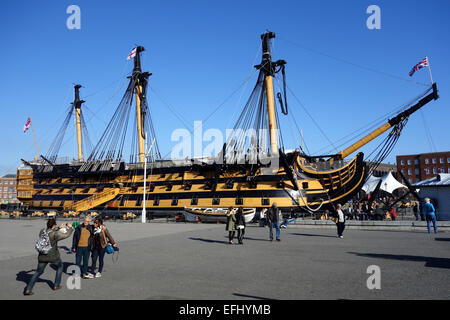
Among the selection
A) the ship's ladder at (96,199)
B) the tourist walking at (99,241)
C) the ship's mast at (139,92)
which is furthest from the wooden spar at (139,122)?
the tourist walking at (99,241)

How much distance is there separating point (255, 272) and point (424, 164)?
95316 millimetres

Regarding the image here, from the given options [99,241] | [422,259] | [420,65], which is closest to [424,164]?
[420,65]

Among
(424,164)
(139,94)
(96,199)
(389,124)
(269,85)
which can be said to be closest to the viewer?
(389,124)

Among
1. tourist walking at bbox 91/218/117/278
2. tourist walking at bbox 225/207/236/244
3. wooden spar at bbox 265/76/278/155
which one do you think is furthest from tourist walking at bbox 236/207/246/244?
wooden spar at bbox 265/76/278/155

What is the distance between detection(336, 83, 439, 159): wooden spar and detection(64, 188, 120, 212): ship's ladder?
87.3 feet

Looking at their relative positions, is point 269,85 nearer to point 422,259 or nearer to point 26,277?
point 422,259

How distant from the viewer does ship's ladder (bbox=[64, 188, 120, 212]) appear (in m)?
38.8

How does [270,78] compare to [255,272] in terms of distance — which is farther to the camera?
[270,78]

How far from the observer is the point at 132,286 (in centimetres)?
771

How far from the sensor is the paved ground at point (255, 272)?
7004mm

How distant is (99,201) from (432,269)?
120 ft

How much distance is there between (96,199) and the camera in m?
40.2
